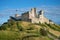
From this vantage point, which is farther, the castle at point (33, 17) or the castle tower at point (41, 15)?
the castle tower at point (41, 15)

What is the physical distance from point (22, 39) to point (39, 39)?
16.5 feet

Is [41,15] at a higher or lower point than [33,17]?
higher

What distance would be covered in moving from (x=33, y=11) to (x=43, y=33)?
1323 inches

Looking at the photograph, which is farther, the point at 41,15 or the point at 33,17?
the point at 41,15

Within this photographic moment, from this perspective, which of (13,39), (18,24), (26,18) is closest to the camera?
(13,39)

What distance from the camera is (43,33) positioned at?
3110 inches

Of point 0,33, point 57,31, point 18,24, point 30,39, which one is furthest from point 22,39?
point 57,31

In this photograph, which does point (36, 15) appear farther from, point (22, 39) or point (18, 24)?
point (22, 39)

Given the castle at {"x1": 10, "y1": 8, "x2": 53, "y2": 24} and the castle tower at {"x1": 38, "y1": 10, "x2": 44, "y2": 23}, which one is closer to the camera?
the castle at {"x1": 10, "y1": 8, "x2": 53, "y2": 24}

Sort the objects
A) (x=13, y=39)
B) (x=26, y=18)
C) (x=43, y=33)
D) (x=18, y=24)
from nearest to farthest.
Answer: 1. (x=13, y=39)
2. (x=43, y=33)
3. (x=18, y=24)
4. (x=26, y=18)

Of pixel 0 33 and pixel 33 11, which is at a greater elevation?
pixel 33 11

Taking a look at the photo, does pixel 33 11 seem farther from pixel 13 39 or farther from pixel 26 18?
pixel 13 39

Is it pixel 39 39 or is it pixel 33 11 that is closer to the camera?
pixel 39 39

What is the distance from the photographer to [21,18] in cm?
11044
